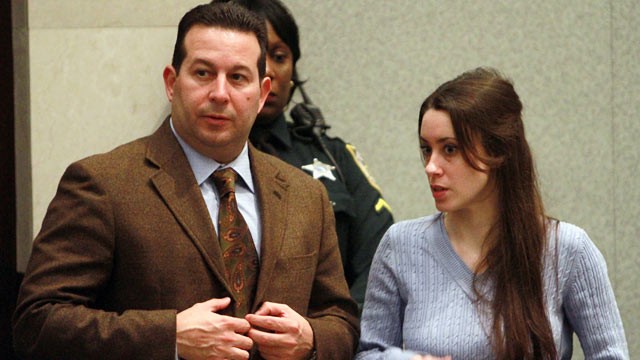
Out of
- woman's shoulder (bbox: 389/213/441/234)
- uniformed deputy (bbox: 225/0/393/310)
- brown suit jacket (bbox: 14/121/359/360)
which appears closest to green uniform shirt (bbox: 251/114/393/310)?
uniformed deputy (bbox: 225/0/393/310)

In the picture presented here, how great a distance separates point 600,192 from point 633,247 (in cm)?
21

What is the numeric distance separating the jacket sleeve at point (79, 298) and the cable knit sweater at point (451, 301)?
1.78ft

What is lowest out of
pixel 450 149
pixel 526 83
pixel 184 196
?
pixel 184 196

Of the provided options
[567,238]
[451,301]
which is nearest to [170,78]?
[451,301]

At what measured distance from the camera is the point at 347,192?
293 cm

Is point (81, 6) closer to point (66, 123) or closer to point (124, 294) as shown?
point (66, 123)

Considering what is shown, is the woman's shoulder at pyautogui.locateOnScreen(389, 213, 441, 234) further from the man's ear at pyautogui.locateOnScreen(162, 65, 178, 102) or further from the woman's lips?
the man's ear at pyautogui.locateOnScreen(162, 65, 178, 102)

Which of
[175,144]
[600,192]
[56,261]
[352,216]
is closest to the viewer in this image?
[56,261]

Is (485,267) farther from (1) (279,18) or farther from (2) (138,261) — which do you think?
(1) (279,18)

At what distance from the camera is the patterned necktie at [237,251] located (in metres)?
2.27

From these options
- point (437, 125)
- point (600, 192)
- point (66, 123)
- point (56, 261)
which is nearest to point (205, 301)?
point (56, 261)

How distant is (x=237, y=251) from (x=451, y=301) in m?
0.48

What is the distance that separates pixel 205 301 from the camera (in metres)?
2.23

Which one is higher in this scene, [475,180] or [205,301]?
[475,180]
